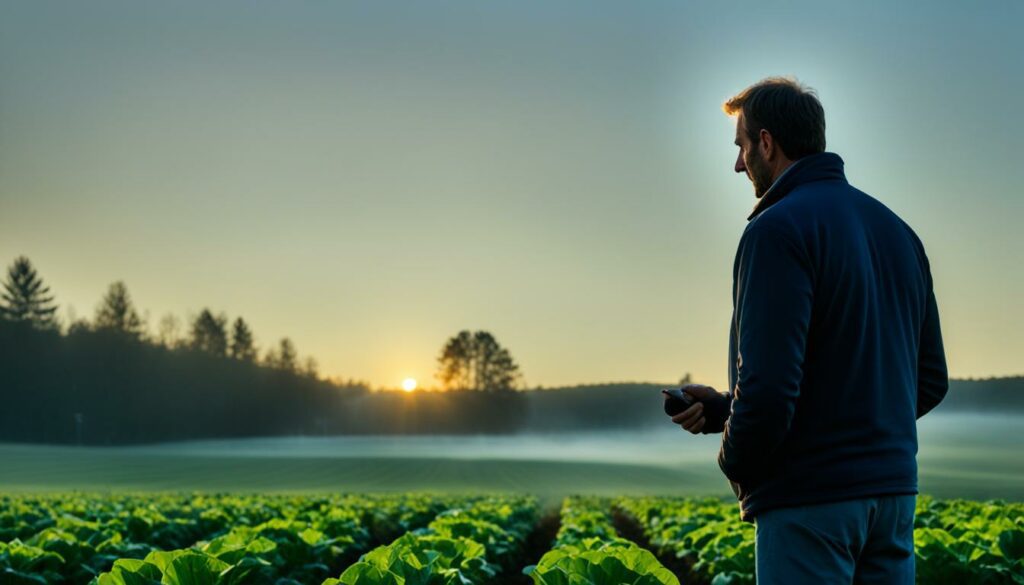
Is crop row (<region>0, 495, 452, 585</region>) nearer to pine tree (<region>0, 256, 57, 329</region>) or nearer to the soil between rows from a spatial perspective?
the soil between rows

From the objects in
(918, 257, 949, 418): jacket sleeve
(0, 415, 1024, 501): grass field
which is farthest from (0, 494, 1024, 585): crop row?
(0, 415, 1024, 501): grass field

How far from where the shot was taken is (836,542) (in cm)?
321

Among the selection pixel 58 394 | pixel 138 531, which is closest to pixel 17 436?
pixel 58 394

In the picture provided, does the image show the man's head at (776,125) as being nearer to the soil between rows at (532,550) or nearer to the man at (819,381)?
the man at (819,381)

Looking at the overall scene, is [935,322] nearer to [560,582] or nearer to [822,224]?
[822,224]

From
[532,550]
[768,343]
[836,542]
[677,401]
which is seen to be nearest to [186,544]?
[532,550]

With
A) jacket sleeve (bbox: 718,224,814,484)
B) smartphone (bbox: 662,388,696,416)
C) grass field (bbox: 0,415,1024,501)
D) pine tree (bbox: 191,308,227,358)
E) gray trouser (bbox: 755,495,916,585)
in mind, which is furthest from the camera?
pine tree (bbox: 191,308,227,358)

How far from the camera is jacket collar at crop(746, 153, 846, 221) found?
348 cm

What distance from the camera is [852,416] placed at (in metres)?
3.23

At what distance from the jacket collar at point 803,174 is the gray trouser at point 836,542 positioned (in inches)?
38.9

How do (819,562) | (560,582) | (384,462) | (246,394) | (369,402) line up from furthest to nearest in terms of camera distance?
(369,402)
(246,394)
(384,462)
(560,582)
(819,562)

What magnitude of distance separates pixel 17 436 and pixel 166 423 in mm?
14717

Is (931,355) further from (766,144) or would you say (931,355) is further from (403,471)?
(403,471)

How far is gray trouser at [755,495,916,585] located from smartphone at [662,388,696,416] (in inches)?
17.7
